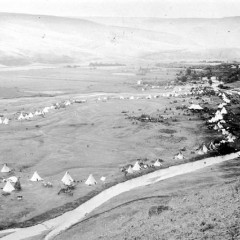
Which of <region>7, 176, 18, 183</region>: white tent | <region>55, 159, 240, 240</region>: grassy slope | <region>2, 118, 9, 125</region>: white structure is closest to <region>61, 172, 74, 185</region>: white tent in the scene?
<region>7, 176, 18, 183</region>: white tent

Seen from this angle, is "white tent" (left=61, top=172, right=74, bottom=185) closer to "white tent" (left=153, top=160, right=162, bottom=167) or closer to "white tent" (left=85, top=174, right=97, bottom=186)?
"white tent" (left=85, top=174, right=97, bottom=186)

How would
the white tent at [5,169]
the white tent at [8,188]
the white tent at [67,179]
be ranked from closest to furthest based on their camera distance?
the white tent at [8,188], the white tent at [67,179], the white tent at [5,169]

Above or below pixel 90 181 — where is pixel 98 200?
below

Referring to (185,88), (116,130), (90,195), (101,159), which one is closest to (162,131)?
(116,130)

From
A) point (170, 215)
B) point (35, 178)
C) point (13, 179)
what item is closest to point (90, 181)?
point (35, 178)

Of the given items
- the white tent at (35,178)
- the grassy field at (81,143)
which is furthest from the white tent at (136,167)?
the white tent at (35,178)

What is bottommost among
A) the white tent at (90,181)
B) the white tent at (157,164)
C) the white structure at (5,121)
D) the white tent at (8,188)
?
the white tent at (157,164)

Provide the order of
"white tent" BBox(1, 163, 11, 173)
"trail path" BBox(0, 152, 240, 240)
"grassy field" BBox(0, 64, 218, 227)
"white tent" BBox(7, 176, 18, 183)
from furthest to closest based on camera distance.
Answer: "white tent" BBox(1, 163, 11, 173)
"white tent" BBox(7, 176, 18, 183)
"grassy field" BBox(0, 64, 218, 227)
"trail path" BBox(0, 152, 240, 240)

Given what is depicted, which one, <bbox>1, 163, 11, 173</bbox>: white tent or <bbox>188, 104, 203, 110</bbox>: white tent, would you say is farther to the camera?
<bbox>188, 104, 203, 110</bbox>: white tent

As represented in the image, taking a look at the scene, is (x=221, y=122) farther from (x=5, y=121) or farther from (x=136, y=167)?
(x=5, y=121)

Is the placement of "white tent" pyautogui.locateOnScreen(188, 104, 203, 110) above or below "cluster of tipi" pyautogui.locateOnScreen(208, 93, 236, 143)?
above

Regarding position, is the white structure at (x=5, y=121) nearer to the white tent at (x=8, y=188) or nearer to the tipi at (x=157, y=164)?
the tipi at (x=157, y=164)

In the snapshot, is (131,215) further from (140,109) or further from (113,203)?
(140,109)
